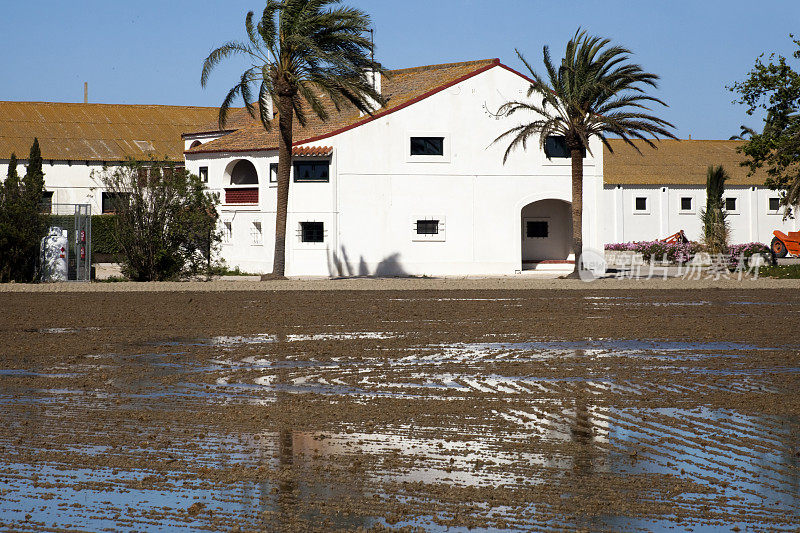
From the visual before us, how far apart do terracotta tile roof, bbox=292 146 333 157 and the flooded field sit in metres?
20.8

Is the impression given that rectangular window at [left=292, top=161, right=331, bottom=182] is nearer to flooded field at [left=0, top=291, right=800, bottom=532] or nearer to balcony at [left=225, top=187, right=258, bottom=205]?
balcony at [left=225, top=187, right=258, bottom=205]

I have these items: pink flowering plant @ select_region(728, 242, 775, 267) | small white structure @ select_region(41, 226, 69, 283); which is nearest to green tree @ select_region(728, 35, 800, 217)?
pink flowering plant @ select_region(728, 242, 775, 267)

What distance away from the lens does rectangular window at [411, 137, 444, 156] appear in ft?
125

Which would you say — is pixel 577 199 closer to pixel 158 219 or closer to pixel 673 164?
pixel 158 219

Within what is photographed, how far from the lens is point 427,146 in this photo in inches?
1500

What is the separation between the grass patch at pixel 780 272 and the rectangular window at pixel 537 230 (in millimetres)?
9095

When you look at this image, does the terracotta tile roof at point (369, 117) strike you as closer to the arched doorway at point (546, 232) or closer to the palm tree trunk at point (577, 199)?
the palm tree trunk at point (577, 199)

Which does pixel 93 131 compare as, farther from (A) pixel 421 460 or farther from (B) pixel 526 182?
(A) pixel 421 460

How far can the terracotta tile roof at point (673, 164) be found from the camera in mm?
57344

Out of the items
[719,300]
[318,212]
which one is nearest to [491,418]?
[719,300]

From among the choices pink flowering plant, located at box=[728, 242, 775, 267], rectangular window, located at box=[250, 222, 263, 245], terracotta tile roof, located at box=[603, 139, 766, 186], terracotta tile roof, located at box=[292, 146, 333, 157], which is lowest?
pink flowering plant, located at box=[728, 242, 775, 267]

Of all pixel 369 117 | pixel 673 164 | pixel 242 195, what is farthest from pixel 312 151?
pixel 673 164

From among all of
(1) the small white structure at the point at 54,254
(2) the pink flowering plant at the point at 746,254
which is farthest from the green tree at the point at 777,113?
(1) the small white structure at the point at 54,254

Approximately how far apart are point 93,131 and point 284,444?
5641 cm
